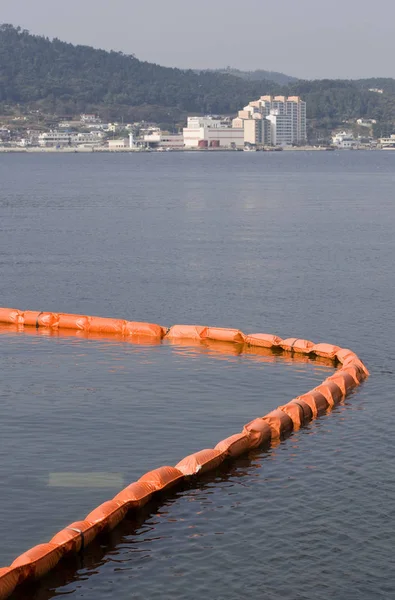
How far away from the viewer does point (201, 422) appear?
130 feet

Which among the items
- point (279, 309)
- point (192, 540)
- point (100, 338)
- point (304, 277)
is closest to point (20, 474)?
point (192, 540)

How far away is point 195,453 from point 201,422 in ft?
16.0

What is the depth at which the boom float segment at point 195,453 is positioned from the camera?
27.4 meters

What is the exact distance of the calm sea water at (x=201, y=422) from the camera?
27.6 meters

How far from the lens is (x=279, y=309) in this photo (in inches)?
2427

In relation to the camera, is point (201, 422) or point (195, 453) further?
point (201, 422)

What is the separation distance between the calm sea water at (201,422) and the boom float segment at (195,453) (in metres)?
0.50

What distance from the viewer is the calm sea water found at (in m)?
27.6

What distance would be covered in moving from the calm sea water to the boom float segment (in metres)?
0.50

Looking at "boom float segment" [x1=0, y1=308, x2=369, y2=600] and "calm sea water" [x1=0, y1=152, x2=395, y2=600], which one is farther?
"calm sea water" [x1=0, y1=152, x2=395, y2=600]

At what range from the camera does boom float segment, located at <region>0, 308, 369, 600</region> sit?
27.4m

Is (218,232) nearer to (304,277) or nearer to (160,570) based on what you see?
(304,277)

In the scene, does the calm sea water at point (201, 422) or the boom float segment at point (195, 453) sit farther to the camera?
the calm sea water at point (201, 422)

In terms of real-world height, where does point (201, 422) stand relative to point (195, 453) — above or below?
below
